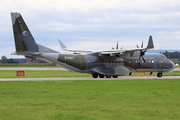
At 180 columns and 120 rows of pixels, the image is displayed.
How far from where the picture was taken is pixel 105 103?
15016mm

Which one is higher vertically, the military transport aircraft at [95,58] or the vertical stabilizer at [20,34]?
the vertical stabilizer at [20,34]

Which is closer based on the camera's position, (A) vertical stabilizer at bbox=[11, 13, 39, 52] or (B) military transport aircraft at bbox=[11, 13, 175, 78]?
(A) vertical stabilizer at bbox=[11, 13, 39, 52]

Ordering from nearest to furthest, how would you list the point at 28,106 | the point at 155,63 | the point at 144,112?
1. the point at 144,112
2. the point at 28,106
3. the point at 155,63

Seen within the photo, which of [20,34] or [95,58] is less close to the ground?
[20,34]

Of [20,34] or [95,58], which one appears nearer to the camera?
[20,34]

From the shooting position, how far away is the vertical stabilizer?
3262cm

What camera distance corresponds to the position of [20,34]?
3281cm

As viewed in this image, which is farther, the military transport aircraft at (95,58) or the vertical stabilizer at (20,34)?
the military transport aircraft at (95,58)

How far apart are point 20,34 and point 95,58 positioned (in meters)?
11.4

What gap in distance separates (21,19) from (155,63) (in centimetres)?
2180

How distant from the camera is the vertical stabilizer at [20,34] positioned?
32625 millimetres

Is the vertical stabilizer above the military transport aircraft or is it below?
above

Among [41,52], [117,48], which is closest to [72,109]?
[41,52]

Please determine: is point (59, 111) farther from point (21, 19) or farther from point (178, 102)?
point (21, 19)
